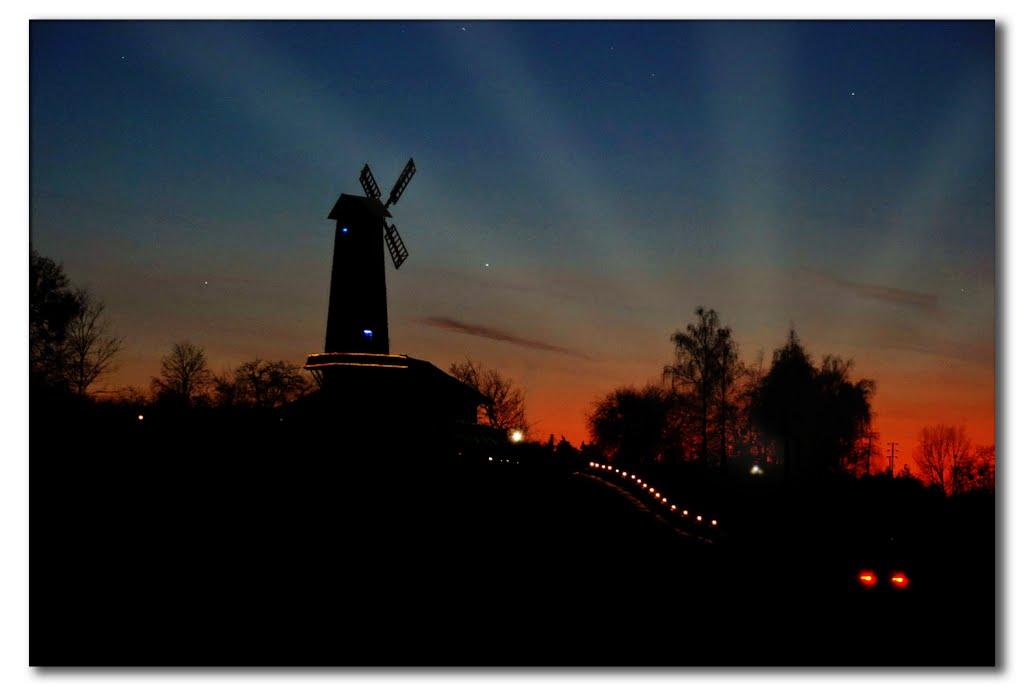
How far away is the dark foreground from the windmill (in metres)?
8.44

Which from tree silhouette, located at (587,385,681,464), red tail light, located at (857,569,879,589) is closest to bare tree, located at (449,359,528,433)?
tree silhouette, located at (587,385,681,464)

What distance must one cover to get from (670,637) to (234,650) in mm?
5474

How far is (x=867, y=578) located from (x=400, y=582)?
7.25 m

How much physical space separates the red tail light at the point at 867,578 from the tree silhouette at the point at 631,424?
4427 centimetres


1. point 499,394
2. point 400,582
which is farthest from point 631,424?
point 400,582

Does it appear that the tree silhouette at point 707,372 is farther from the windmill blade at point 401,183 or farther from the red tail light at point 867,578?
the red tail light at point 867,578

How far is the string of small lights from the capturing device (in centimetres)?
2170

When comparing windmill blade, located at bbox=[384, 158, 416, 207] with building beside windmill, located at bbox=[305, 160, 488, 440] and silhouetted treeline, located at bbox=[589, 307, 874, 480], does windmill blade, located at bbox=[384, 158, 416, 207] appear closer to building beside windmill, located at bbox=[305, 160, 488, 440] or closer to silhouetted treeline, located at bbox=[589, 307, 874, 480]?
building beside windmill, located at bbox=[305, 160, 488, 440]

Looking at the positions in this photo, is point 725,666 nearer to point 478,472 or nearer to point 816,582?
point 816,582

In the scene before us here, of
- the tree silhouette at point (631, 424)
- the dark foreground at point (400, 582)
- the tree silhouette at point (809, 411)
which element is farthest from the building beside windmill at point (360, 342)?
the tree silhouette at point (631, 424)

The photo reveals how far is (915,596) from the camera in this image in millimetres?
10820

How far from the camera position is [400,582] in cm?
1281

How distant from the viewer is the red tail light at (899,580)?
1090cm
